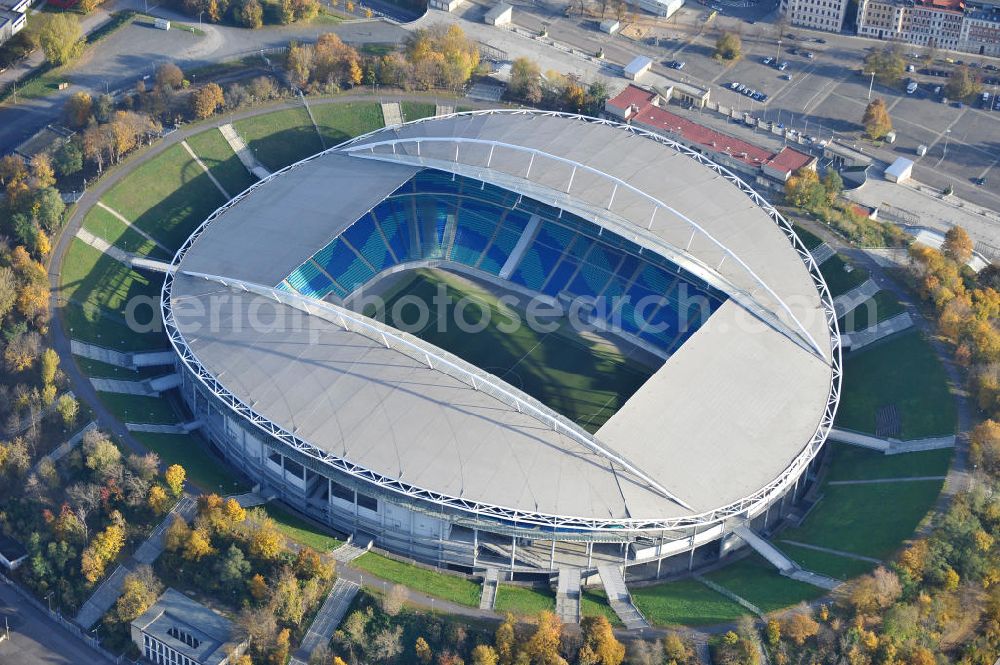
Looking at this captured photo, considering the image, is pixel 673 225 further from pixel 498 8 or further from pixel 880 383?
pixel 498 8

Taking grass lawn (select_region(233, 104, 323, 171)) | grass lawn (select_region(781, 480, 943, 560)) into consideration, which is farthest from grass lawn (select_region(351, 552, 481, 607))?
grass lawn (select_region(233, 104, 323, 171))

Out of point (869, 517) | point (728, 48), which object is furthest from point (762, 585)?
point (728, 48)

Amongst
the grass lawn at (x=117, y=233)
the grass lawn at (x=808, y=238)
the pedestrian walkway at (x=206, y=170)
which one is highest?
the pedestrian walkway at (x=206, y=170)

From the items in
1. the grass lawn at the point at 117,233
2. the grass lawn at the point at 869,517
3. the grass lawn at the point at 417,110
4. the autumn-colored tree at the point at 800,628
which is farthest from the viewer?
the grass lawn at the point at 417,110

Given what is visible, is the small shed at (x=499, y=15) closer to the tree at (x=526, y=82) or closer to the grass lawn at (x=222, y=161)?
the tree at (x=526, y=82)

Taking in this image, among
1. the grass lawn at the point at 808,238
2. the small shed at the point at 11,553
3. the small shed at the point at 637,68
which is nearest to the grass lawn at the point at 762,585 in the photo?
the grass lawn at the point at 808,238

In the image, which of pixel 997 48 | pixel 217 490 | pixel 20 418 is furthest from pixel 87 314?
pixel 997 48
